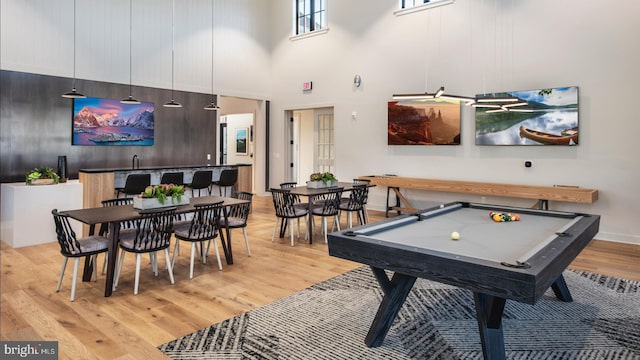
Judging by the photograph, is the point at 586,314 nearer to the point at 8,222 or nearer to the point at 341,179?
the point at 341,179

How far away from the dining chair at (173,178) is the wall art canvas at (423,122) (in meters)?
4.18

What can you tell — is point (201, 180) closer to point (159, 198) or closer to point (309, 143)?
point (159, 198)

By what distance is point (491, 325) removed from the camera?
8.03ft

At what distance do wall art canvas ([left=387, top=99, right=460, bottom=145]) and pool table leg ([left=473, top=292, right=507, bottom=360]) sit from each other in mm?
5422

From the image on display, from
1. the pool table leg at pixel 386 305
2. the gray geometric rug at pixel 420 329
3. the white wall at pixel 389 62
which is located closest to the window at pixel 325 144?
the white wall at pixel 389 62

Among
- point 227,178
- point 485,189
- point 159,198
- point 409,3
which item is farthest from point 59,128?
point 485,189

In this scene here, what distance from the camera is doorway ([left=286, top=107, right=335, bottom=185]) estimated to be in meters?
10.0

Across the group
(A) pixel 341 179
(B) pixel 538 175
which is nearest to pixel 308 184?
(A) pixel 341 179

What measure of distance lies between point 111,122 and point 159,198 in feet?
15.5

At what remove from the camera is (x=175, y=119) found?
30.1ft

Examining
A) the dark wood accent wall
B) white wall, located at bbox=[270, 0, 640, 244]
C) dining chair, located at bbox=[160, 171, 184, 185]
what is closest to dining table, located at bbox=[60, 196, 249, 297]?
dining chair, located at bbox=[160, 171, 184, 185]

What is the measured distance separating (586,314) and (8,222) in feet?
23.4

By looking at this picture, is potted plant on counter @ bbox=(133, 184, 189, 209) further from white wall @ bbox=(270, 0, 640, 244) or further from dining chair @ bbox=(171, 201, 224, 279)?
white wall @ bbox=(270, 0, 640, 244)

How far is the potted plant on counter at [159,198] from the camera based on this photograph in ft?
13.8
